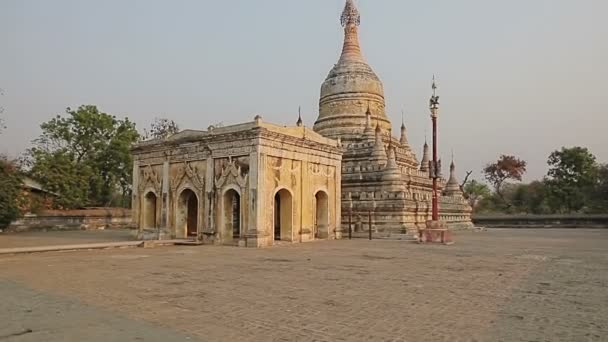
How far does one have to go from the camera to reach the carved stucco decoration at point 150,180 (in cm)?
2448

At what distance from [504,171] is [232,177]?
53600 millimetres

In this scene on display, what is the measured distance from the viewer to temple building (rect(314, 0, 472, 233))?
27.9 meters

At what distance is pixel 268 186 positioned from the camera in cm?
2072

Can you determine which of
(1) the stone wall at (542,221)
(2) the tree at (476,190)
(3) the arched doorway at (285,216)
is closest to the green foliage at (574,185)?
(1) the stone wall at (542,221)

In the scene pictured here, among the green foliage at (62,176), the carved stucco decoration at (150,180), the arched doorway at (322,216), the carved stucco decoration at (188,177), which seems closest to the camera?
the carved stucco decoration at (188,177)

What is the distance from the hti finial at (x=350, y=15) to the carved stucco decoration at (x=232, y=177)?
22240 millimetres

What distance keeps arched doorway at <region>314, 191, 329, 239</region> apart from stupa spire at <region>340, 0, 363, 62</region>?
16204 mm

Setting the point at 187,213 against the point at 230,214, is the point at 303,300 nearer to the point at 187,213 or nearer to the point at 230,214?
the point at 230,214

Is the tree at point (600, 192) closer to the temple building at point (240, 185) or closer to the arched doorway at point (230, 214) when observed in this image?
the temple building at point (240, 185)

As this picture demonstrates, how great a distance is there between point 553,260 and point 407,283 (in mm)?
7338

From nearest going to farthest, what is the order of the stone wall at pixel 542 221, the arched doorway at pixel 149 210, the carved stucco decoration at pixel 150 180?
the carved stucco decoration at pixel 150 180 → the arched doorway at pixel 149 210 → the stone wall at pixel 542 221

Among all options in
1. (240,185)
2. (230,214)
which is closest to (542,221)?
(230,214)

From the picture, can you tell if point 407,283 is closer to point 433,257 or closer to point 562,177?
point 433,257

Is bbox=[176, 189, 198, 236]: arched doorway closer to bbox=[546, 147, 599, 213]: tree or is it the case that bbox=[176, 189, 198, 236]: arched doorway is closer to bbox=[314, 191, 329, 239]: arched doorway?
bbox=[314, 191, 329, 239]: arched doorway
